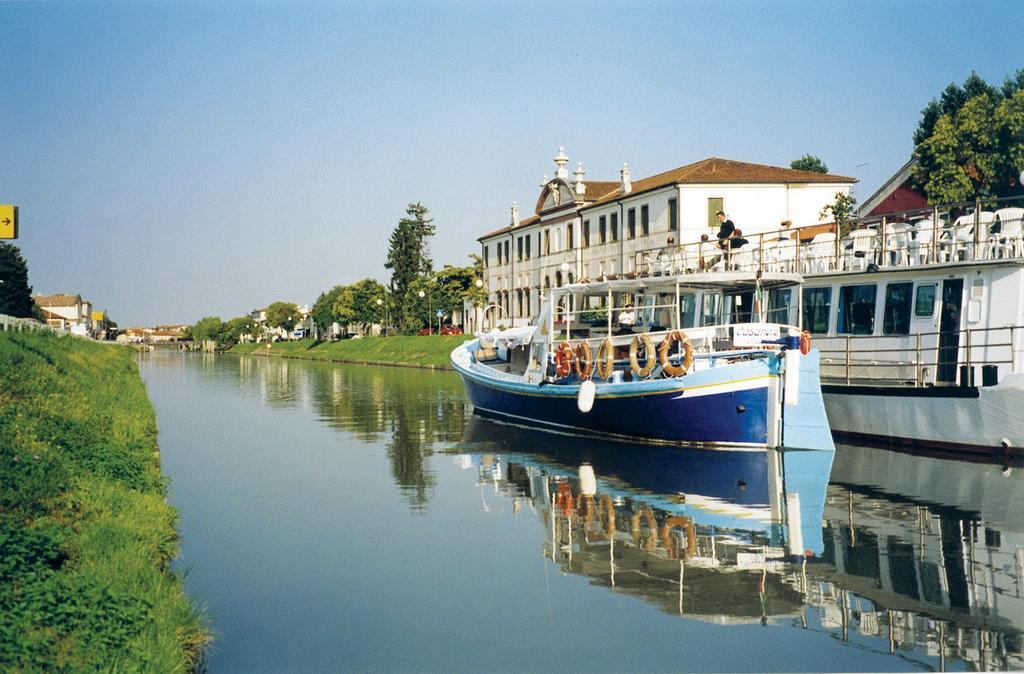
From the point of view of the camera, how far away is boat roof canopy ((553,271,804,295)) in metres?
23.5

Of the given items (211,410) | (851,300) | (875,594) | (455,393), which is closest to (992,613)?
(875,594)

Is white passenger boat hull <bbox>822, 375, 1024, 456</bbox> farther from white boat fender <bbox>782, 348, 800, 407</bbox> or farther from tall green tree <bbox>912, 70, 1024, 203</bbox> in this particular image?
tall green tree <bbox>912, 70, 1024, 203</bbox>

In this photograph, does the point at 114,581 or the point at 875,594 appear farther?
the point at 875,594

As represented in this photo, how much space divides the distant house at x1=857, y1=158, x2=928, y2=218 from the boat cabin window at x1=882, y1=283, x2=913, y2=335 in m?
26.7

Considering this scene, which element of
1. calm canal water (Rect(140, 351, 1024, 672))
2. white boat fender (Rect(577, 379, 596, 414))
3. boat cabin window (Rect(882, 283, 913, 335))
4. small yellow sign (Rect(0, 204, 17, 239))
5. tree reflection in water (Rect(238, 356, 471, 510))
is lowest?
calm canal water (Rect(140, 351, 1024, 672))

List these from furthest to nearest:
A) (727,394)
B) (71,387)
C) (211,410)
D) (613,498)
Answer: (211,410)
(71,387)
(727,394)
(613,498)

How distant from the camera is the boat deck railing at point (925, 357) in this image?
70.7 feet

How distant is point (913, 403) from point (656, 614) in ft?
46.7

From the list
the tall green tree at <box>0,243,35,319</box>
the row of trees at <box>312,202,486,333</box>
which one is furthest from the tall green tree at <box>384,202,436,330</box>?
the tall green tree at <box>0,243,35,319</box>

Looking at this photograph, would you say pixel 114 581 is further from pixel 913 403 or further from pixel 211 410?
pixel 211 410

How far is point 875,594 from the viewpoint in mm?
10766

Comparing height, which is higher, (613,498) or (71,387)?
(71,387)

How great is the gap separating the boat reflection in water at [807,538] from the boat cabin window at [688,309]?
7.68 meters

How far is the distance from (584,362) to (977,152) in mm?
28249
